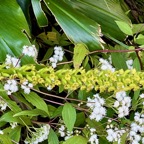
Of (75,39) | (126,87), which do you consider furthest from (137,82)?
(75,39)

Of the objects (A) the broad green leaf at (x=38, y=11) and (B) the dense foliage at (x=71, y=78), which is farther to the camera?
(A) the broad green leaf at (x=38, y=11)

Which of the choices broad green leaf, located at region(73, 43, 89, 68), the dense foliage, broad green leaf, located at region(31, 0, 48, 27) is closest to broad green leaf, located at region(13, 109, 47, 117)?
the dense foliage

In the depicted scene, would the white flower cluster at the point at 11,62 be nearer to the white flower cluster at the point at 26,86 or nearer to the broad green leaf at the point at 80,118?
the white flower cluster at the point at 26,86

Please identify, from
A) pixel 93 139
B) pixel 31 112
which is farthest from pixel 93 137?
pixel 31 112

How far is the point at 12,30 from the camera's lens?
79 centimetres

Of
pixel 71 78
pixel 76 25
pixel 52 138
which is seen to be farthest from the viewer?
pixel 76 25

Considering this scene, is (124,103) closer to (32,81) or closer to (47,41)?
(32,81)

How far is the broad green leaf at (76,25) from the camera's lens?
0.84 meters

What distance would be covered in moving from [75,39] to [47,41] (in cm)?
10

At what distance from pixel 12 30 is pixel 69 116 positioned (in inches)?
8.5

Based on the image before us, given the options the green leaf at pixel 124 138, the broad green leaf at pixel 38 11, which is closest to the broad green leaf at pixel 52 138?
the green leaf at pixel 124 138

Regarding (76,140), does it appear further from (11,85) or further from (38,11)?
(38,11)

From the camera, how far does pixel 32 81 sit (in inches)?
24.9

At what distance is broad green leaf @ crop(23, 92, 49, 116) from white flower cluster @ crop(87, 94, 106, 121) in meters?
0.08
